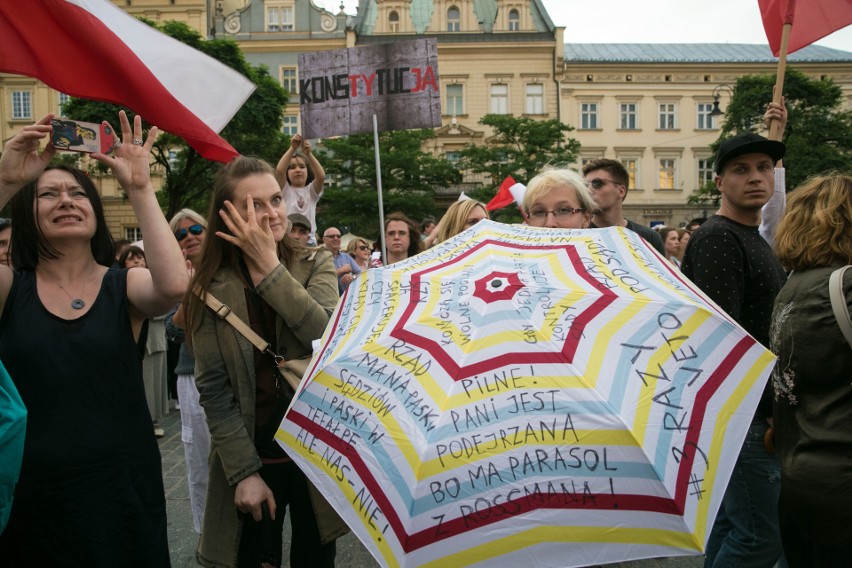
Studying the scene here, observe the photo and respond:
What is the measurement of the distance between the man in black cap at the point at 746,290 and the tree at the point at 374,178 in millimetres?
29879

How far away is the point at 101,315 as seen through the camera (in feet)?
7.43

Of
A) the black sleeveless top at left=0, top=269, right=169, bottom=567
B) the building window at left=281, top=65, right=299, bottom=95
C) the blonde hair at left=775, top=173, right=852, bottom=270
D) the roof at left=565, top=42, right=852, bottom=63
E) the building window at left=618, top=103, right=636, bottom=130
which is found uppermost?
the roof at left=565, top=42, right=852, bottom=63

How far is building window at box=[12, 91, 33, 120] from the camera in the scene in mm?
39312

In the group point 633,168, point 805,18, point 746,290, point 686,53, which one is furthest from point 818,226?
point 686,53

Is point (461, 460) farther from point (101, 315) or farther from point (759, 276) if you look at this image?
point (759, 276)

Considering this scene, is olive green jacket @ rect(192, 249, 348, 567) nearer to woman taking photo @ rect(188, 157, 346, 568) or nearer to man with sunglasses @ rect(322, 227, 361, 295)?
woman taking photo @ rect(188, 157, 346, 568)

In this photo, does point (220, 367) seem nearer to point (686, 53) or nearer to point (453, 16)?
point (453, 16)

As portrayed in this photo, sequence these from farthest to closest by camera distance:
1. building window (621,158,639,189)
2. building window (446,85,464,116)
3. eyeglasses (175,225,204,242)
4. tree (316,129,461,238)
→ building window (621,158,639,189)
building window (446,85,464,116)
tree (316,129,461,238)
eyeglasses (175,225,204,242)

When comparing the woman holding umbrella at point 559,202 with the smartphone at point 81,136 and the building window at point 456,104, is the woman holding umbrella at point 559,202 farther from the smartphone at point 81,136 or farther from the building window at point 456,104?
the building window at point 456,104

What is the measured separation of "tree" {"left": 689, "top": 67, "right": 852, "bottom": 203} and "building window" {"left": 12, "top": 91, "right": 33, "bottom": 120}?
125 feet

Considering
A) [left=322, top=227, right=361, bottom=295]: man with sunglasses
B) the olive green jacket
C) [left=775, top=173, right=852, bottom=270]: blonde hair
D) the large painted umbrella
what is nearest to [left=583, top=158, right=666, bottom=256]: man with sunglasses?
[left=775, top=173, right=852, bottom=270]: blonde hair

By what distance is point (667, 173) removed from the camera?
146 feet

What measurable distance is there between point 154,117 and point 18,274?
1171 millimetres

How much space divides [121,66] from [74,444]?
1.82 metres
